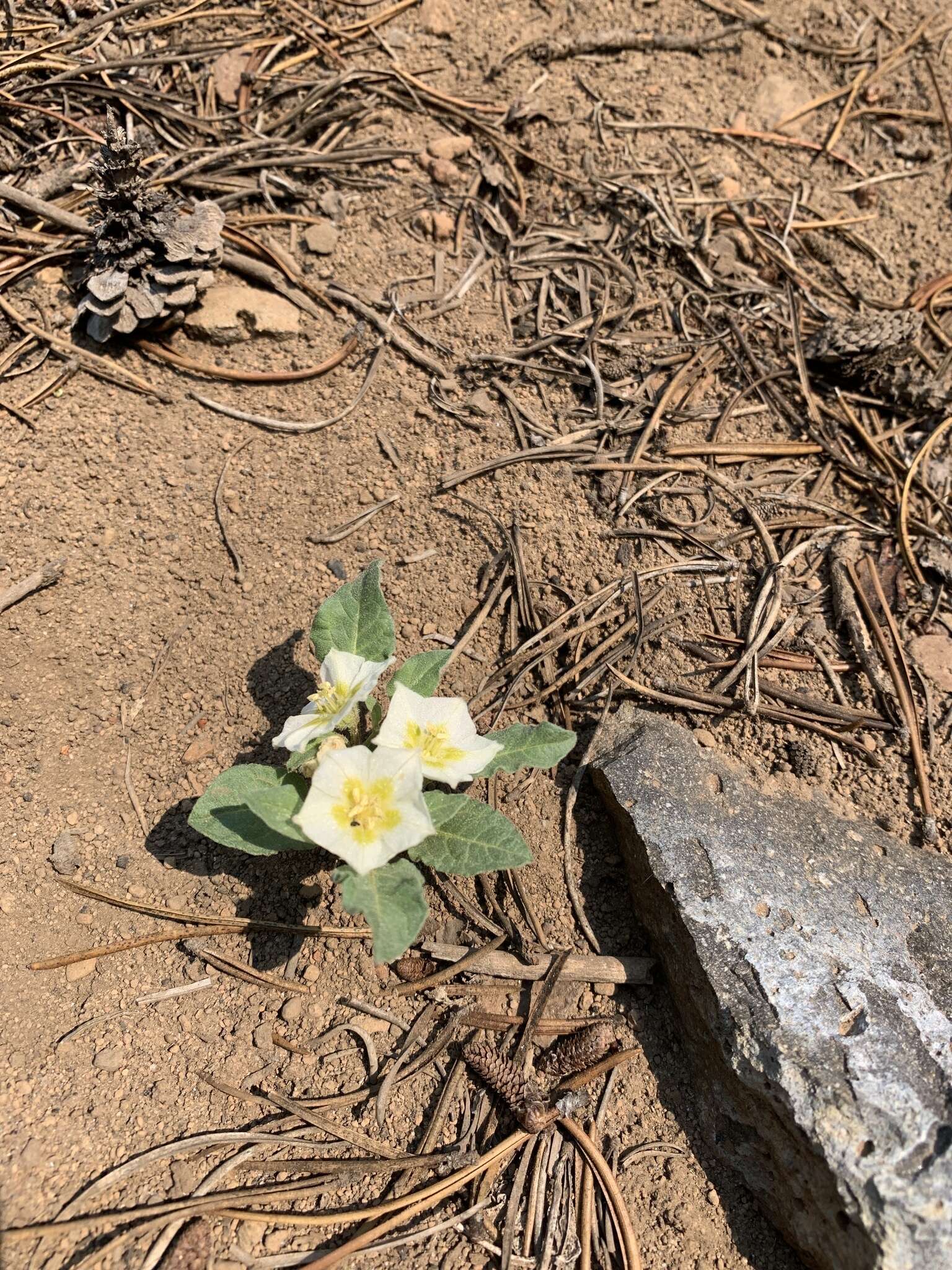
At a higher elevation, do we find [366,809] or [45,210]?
[45,210]

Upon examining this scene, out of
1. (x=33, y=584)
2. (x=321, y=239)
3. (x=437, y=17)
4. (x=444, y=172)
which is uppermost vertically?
(x=437, y=17)

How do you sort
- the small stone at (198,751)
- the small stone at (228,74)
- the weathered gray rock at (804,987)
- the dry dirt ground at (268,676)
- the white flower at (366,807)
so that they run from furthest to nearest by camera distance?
the small stone at (228,74) < the small stone at (198,751) < the dry dirt ground at (268,676) < the white flower at (366,807) < the weathered gray rock at (804,987)

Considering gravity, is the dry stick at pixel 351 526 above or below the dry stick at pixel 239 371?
below

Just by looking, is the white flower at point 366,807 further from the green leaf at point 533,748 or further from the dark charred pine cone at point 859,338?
the dark charred pine cone at point 859,338

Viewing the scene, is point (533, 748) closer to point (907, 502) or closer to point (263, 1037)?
point (263, 1037)

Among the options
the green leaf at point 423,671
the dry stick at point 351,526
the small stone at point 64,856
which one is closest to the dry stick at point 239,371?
the dry stick at point 351,526

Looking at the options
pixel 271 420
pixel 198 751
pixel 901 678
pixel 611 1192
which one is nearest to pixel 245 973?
pixel 198 751
